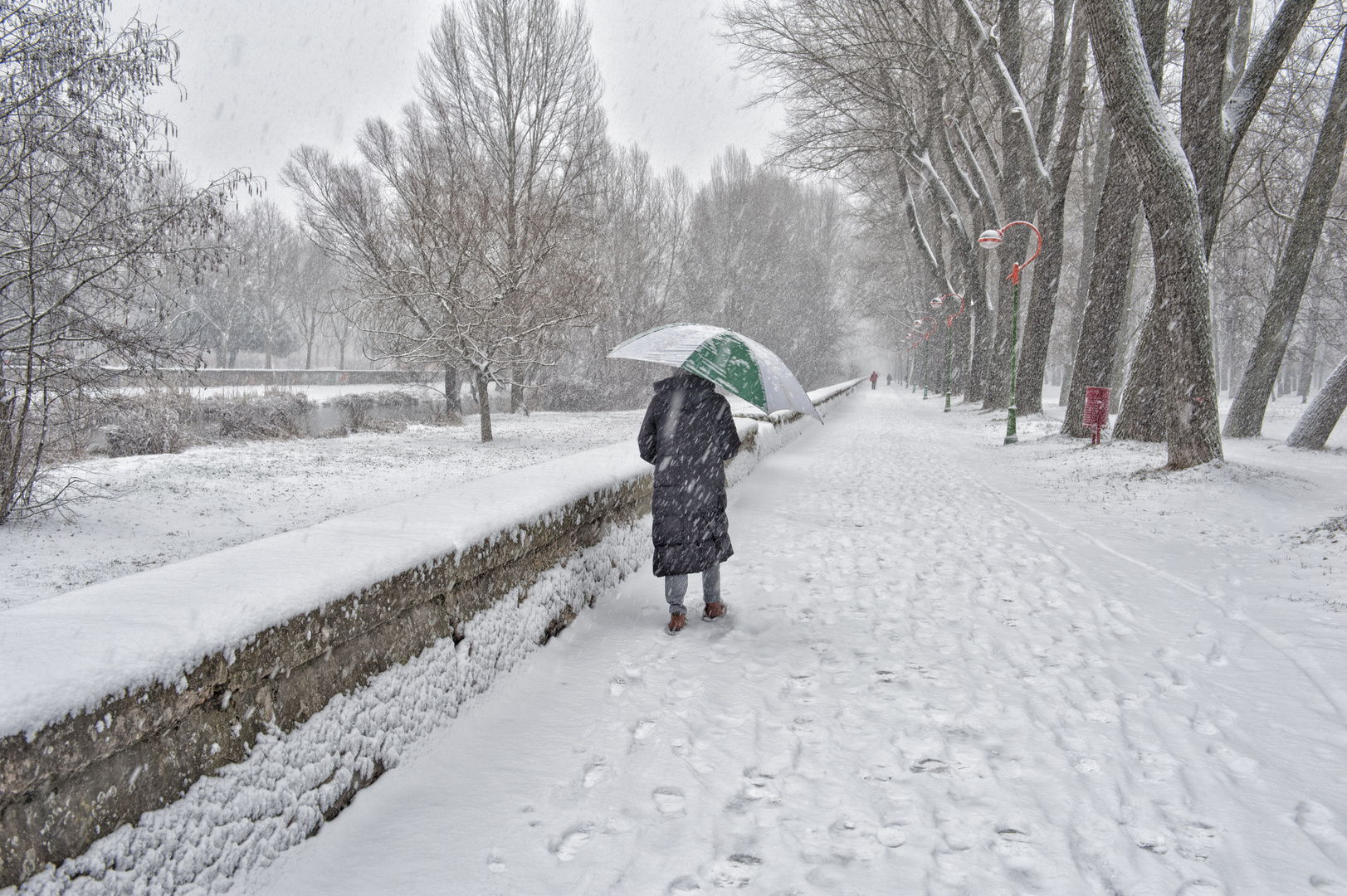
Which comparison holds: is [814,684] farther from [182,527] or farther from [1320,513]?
[182,527]

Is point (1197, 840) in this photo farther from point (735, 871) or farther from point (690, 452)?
point (690, 452)

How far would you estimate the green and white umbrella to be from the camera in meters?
4.26

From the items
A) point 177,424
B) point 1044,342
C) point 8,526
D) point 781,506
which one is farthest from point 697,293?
point 8,526

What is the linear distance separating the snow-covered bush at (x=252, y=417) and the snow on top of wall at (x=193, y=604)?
44.9ft

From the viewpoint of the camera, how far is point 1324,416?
413 inches

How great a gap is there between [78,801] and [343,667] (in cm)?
90

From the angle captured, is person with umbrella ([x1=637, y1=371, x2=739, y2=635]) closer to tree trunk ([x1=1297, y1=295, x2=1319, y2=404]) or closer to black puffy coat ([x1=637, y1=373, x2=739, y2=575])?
black puffy coat ([x1=637, y1=373, x2=739, y2=575])

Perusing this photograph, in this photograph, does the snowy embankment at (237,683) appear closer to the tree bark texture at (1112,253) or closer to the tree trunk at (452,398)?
the tree bark texture at (1112,253)

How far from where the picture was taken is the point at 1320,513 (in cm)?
679

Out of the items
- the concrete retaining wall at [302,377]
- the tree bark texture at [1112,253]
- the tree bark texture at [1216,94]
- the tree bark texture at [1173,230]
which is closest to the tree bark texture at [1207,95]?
the tree bark texture at [1216,94]

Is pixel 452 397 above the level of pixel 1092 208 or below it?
below

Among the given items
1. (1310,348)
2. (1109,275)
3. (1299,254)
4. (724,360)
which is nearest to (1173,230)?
(1109,275)

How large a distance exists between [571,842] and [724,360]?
278 centimetres

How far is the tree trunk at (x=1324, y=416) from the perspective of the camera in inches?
407
